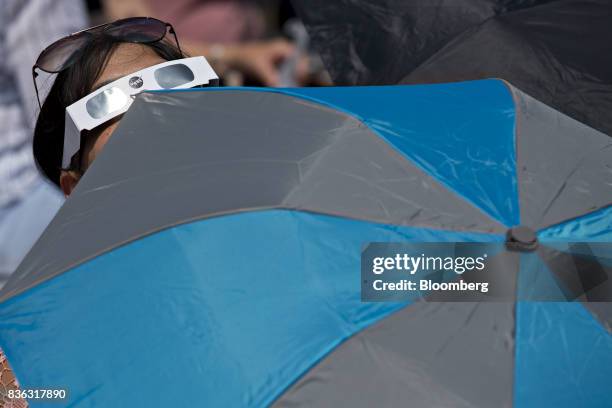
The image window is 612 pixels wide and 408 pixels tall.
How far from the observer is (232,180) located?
6.01ft

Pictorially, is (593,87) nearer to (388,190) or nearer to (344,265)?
(388,190)

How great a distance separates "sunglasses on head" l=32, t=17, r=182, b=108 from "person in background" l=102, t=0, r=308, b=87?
2.81 m

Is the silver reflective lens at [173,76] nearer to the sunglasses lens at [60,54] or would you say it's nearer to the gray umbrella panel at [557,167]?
the sunglasses lens at [60,54]

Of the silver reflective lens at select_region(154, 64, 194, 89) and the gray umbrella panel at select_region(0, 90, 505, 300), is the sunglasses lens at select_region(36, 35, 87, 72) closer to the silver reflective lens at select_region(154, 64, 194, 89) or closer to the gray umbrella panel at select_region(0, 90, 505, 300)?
the silver reflective lens at select_region(154, 64, 194, 89)

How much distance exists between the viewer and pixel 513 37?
8.96 feet

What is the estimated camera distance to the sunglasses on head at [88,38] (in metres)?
2.30

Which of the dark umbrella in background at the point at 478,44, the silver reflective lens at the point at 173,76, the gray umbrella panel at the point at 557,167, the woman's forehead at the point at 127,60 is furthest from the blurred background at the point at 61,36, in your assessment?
the gray umbrella panel at the point at 557,167

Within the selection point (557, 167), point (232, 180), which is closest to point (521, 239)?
point (557, 167)

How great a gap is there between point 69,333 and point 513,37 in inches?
61.3

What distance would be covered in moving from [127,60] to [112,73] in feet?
0.22

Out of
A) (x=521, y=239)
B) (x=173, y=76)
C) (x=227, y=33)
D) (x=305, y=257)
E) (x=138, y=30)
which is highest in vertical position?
(x=227, y=33)

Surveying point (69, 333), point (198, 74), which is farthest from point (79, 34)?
point (69, 333)

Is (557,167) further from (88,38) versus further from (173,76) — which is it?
(88,38)

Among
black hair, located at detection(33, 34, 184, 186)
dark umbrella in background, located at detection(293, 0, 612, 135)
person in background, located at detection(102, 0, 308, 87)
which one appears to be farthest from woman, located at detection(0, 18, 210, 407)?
person in background, located at detection(102, 0, 308, 87)
